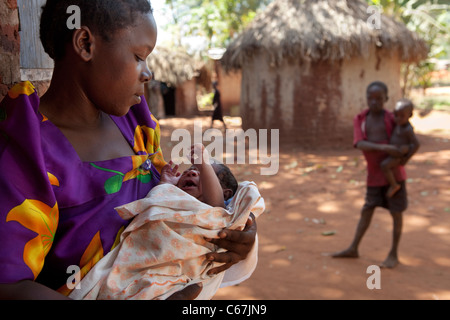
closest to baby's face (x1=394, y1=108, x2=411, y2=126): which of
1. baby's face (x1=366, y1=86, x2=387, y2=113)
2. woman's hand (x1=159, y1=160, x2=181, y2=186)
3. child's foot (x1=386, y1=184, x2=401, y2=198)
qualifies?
baby's face (x1=366, y1=86, x2=387, y2=113)

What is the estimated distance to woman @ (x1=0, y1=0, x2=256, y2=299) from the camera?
972 millimetres

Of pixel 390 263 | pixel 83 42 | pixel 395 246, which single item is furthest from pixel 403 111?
pixel 83 42

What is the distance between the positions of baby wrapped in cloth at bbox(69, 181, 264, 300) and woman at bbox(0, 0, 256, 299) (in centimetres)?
4

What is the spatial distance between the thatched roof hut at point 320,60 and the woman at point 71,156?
837cm

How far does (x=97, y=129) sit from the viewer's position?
1.31 m

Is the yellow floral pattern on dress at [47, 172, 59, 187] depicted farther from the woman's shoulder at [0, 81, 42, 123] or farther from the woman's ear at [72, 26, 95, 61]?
the woman's ear at [72, 26, 95, 61]

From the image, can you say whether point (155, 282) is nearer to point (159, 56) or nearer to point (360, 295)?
point (360, 295)

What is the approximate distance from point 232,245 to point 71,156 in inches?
22.9

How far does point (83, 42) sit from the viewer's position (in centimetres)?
116

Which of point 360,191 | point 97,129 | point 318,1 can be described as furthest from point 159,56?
point 97,129

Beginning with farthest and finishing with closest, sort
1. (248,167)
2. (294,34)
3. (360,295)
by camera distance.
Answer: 1. (294,34)
2. (248,167)
3. (360,295)

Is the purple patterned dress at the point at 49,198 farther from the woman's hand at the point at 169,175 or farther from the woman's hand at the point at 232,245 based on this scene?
the woman's hand at the point at 232,245

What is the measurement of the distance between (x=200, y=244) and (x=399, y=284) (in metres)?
2.72

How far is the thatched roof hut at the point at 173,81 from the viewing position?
53.6 ft
